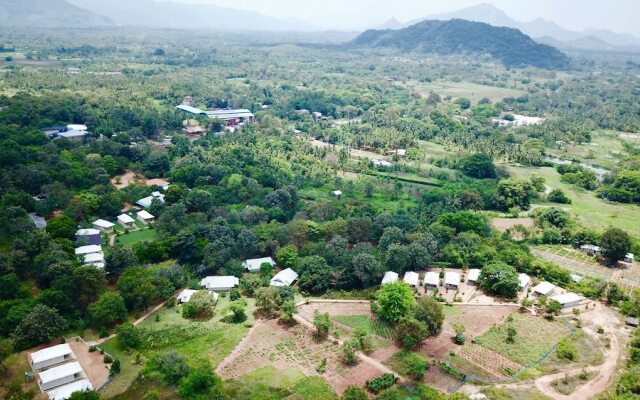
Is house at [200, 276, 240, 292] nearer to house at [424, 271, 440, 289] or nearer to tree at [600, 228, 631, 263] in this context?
house at [424, 271, 440, 289]

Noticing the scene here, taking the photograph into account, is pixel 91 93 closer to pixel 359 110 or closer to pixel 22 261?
pixel 359 110

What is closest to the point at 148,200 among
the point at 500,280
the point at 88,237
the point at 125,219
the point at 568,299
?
the point at 125,219

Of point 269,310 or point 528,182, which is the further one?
point 528,182

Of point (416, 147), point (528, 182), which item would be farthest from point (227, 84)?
point (528, 182)

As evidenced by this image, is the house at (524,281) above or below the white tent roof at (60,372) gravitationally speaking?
above

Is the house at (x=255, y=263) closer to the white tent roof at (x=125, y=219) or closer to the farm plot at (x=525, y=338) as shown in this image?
the white tent roof at (x=125, y=219)

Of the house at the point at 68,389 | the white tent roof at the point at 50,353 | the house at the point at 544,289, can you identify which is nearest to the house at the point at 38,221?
the white tent roof at the point at 50,353
